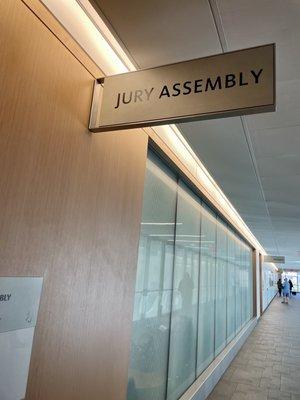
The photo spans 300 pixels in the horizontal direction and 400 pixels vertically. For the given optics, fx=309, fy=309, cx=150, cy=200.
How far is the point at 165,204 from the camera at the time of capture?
9.94 feet

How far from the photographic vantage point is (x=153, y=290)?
106 inches

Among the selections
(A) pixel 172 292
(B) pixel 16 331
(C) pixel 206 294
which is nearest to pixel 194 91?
(B) pixel 16 331

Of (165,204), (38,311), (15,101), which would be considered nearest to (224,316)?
(165,204)

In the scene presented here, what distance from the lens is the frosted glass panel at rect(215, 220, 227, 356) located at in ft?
17.7

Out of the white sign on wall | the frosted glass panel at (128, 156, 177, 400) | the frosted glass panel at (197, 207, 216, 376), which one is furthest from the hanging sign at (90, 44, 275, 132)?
the frosted glass panel at (197, 207, 216, 376)

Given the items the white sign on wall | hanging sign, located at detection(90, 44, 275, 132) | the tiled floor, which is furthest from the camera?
the tiled floor

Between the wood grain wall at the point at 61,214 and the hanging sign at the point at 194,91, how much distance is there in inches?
8.4

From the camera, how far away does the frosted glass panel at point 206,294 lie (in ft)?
14.2

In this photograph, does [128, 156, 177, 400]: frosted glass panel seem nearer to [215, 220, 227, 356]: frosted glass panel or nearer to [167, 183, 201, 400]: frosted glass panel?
[167, 183, 201, 400]: frosted glass panel

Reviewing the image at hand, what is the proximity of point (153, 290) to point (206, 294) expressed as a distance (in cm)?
220

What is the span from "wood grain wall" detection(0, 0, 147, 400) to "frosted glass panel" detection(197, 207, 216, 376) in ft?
8.60

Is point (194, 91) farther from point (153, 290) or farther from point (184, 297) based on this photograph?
point (184, 297)

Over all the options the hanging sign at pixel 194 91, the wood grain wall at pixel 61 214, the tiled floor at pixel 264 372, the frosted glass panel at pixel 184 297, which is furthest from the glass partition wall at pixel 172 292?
the hanging sign at pixel 194 91

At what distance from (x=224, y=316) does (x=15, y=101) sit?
5.79 m
